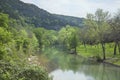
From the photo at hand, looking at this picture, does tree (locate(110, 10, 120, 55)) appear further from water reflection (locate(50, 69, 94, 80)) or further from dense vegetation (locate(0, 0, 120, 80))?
water reflection (locate(50, 69, 94, 80))

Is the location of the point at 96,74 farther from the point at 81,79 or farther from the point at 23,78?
the point at 23,78

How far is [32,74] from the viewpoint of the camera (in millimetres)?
25016

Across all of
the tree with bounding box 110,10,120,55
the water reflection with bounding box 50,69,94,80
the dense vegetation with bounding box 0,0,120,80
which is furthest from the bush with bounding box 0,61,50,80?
the tree with bounding box 110,10,120,55

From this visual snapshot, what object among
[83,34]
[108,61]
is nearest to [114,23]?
[108,61]

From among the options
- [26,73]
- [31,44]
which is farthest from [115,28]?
[26,73]

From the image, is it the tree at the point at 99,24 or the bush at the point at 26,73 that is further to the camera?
the tree at the point at 99,24

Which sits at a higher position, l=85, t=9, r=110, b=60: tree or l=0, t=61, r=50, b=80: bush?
l=85, t=9, r=110, b=60: tree

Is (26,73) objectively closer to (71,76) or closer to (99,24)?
(71,76)

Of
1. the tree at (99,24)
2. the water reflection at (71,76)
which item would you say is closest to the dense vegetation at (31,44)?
the tree at (99,24)

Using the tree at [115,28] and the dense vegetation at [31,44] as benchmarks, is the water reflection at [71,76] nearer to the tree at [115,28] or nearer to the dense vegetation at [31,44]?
the dense vegetation at [31,44]

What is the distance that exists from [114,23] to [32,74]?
59.5 metres

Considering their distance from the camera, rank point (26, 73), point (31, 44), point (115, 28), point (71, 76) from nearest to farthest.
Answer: point (26, 73), point (71, 76), point (115, 28), point (31, 44)

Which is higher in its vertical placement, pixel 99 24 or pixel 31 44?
pixel 99 24

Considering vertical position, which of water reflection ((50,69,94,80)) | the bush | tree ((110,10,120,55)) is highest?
tree ((110,10,120,55))
